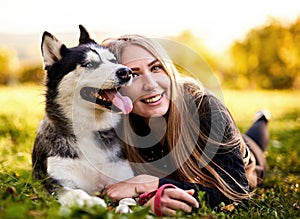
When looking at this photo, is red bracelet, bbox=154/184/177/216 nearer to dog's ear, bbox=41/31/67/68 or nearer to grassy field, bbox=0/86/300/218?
grassy field, bbox=0/86/300/218

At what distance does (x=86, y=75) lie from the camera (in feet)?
11.3

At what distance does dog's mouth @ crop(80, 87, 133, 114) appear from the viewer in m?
3.40

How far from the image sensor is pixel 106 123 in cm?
360

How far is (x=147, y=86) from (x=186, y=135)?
52 cm

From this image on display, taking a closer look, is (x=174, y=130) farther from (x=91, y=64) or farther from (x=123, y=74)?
(x=91, y=64)

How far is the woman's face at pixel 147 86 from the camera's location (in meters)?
3.59

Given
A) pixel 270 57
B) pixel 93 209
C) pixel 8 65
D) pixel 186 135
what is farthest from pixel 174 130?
pixel 8 65

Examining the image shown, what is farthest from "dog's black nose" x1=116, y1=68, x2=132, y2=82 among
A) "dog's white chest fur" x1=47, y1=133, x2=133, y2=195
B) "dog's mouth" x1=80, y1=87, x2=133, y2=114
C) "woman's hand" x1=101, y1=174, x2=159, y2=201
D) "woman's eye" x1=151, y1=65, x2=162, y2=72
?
"woman's hand" x1=101, y1=174, x2=159, y2=201

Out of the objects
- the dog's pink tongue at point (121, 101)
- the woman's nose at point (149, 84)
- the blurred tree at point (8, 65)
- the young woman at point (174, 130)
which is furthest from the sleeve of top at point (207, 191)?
the blurred tree at point (8, 65)

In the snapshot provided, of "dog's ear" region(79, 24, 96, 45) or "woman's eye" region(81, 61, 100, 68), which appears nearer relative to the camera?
"woman's eye" region(81, 61, 100, 68)

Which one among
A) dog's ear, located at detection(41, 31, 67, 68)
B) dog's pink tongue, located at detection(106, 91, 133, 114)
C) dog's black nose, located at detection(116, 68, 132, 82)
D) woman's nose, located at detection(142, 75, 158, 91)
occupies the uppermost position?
dog's ear, located at detection(41, 31, 67, 68)

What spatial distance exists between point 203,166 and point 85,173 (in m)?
0.92

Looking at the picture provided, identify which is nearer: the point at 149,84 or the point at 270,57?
the point at 149,84

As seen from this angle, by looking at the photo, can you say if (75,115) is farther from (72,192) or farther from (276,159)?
(276,159)
